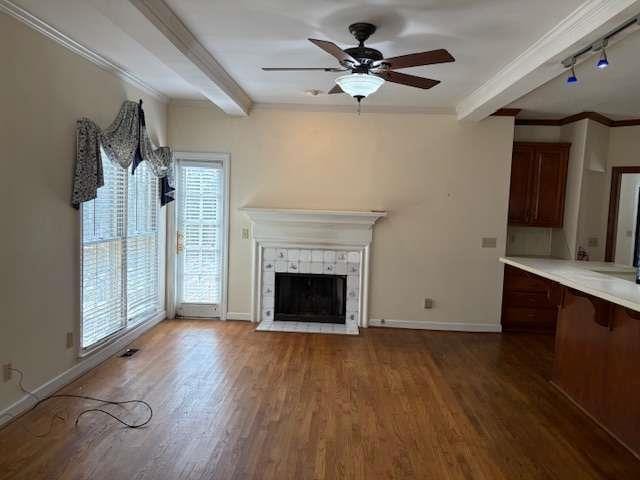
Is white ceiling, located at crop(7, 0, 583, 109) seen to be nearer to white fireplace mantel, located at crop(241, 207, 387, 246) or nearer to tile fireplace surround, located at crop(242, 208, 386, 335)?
white fireplace mantel, located at crop(241, 207, 387, 246)

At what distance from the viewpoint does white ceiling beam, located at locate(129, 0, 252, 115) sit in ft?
8.54

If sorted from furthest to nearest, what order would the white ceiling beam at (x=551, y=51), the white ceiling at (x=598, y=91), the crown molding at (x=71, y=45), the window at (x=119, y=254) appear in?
the window at (x=119, y=254), the white ceiling at (x=598, y=91), the crown molding at (x=71, y=45), the white ceiling beam at (x=551, y=51)

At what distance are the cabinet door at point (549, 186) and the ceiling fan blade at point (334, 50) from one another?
11.8 feet

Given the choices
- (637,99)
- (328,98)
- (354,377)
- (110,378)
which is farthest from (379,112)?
(110,378)

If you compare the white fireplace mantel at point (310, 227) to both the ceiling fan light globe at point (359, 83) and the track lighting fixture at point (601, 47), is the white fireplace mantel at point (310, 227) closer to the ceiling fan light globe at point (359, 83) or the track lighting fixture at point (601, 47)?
the ceiling fan light globe at point (359, 83)

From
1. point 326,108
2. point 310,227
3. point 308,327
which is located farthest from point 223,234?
point 326,108

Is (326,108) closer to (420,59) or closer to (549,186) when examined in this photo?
(420,59)

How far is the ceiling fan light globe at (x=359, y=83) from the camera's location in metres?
2.75

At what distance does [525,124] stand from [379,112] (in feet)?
6.43

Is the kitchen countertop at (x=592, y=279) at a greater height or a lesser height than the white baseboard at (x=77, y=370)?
greater

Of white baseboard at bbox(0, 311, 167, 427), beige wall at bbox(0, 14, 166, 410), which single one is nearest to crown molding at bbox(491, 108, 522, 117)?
beige wall at bbox(0, 14, 166, 410)

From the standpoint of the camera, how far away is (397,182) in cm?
522

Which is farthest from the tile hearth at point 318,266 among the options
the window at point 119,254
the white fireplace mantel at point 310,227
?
the window at point 119,254

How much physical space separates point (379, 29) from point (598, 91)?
2718 millimetres
